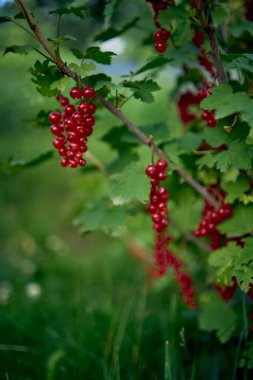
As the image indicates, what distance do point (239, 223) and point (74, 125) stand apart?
1044 mm

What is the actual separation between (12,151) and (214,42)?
484 cm

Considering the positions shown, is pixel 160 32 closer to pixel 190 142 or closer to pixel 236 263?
pixel 190 142

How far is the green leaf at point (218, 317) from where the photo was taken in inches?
89.8

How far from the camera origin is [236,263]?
73.2 inches

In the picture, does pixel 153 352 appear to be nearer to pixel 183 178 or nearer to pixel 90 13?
pixel 183 178

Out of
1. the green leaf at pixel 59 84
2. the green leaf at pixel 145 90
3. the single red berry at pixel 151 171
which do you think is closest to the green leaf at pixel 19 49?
the green leaf at pixel 59 84

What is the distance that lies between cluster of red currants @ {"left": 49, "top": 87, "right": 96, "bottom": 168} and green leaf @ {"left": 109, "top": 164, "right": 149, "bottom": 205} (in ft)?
1.02

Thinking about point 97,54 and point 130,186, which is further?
point 130,186

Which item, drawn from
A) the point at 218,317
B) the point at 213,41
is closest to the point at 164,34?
the point at 213,41

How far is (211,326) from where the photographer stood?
2363 millimetres

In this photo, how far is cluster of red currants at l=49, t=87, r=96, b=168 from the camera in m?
1.71

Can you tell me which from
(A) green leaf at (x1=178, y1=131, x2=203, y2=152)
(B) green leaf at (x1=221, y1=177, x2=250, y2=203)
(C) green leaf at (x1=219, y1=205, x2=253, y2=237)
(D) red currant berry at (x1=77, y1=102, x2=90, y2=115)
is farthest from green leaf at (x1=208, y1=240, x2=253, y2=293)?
(D) red currant berry at (x1=77, y1=102, x2=90, y2=115)

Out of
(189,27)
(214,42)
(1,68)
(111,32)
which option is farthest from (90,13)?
(1,68)

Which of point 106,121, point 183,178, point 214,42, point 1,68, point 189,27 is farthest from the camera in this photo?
point 1,68
